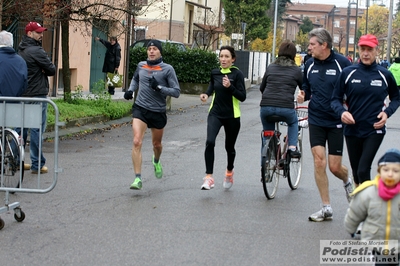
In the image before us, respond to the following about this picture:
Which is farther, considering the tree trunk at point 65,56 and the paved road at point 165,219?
the tree trunk at point 65,56

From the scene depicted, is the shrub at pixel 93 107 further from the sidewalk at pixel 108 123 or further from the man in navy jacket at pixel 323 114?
the man in navy jacket at pixel 323 114

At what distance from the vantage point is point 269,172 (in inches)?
354

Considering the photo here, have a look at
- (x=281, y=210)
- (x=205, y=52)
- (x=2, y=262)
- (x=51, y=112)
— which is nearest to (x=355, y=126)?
(x=281, y=210)

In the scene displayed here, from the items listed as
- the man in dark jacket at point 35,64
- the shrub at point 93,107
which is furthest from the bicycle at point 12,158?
the shrub at point 93,107

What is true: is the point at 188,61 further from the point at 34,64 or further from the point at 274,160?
the point at 274,160

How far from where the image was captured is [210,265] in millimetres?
6117

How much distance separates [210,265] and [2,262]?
1652mm

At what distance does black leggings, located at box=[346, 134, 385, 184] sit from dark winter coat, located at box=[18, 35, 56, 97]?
4.79 metres

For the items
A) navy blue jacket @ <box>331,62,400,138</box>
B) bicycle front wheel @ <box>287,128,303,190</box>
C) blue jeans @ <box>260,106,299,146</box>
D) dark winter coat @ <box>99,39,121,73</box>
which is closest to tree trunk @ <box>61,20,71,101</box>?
dark winter coat @ <box>99,39,121,73</box>

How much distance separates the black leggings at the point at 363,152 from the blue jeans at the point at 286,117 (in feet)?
5.62

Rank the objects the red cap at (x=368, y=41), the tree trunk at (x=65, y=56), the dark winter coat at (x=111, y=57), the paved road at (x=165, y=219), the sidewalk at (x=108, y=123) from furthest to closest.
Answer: the dark winter coat at (x=111, y=57) < the tree trunk at (x=65, y=56) < the sidewalk at (x=108, y=123) < the red cap at (x=368, y=41) < the paved road at (x=165, y=219)

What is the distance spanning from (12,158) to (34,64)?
2.71 metres

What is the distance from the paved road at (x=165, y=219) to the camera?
641cm

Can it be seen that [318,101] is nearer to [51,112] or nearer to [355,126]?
[355,126]
